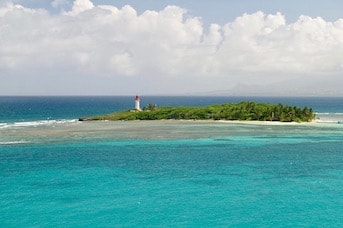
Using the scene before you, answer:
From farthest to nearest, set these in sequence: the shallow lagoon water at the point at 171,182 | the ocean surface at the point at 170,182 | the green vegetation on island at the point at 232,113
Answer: the green vegetation on island at the point at 232,113, the shallow lagoon water at the point at 171,182, the ocean surface at the point at 170,182

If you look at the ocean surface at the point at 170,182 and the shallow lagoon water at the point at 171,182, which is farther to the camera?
the shallow lagoon water at the point at 171,182

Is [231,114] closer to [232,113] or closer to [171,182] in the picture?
[232,113]

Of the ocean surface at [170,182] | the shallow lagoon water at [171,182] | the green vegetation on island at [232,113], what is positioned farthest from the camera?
the green vegetation on island at [232,113]

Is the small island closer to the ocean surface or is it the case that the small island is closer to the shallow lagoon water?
the shallow lagoon water

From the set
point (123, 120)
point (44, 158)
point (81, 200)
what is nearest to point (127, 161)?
point (44, 158)

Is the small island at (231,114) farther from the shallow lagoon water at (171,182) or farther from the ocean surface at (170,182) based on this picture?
the ocean surface at (170,182)

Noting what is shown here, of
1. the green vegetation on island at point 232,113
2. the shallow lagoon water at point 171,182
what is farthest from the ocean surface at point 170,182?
the green vegetation on island at point 232,113

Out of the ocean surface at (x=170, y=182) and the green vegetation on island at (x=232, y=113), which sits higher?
the green vegetation on island at (x=232, y=113)

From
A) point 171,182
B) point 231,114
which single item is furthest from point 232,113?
point 171,182
